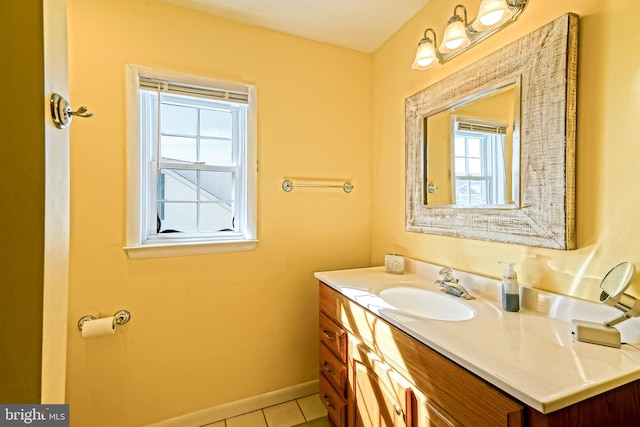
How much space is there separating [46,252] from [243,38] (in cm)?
156

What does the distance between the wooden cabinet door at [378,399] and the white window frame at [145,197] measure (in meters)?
0.94

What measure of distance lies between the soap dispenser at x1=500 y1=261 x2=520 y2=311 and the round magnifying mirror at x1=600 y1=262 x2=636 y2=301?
23cm

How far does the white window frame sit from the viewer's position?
1.44 metres

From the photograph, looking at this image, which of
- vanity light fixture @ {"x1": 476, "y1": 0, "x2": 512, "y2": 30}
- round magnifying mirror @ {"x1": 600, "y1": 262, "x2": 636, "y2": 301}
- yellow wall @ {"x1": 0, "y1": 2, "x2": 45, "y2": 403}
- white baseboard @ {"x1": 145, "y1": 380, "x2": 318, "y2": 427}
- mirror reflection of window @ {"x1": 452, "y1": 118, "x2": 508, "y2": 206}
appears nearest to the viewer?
yellow wall @ {"x1": 0, "y1": 2, "x2": 45, "y2": 403}

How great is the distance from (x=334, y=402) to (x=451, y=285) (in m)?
0.87

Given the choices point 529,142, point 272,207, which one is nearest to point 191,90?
point 272,207

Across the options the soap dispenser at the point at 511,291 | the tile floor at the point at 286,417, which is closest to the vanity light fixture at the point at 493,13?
the soap dispenser at the point at 511,291

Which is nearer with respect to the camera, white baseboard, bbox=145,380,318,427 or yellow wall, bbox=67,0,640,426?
yellow wall, bbox=67,0,640,426

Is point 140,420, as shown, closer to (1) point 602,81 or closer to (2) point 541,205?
(2) point 541,205

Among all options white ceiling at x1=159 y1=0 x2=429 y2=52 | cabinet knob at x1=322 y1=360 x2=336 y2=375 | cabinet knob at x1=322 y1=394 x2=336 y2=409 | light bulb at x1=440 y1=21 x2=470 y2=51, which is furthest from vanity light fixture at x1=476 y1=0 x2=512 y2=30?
cabinet knob at x1=322 y1=394 x2=336 y2=409

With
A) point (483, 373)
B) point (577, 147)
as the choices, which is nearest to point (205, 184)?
point (483, 373)

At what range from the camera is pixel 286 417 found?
1.65 m

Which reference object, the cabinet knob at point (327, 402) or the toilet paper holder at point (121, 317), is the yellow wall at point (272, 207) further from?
the cabinet knob at point (327, 402)

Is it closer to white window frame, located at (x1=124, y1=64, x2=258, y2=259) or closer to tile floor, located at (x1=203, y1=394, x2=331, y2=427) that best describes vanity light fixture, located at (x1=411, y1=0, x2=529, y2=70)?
white window frame, located at (x1=124, y1=64, x2=258, y2=259)
